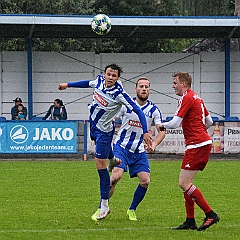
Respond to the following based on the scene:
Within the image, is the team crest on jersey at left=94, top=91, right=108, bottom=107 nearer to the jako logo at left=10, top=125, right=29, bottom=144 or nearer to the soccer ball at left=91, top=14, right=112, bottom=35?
the soccer ball at left=91, top=14, right=112, bottom=35

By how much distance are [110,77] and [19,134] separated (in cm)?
1250

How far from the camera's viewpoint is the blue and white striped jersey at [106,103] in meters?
9.99

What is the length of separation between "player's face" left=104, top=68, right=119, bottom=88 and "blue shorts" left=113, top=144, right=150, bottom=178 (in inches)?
43.4

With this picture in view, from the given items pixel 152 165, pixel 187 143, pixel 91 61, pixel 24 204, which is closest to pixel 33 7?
pixel 91 61

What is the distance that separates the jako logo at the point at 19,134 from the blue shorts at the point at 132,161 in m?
11.8

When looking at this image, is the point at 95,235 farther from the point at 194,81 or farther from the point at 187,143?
the point at 194,81

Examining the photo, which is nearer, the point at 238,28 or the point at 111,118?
the point at 111,118

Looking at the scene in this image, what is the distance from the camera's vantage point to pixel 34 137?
22109 millimetres

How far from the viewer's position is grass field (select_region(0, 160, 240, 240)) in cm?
892

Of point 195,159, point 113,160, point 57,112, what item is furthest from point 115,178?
point 57,112

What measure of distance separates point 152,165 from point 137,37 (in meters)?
10.9

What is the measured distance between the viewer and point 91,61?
102 ft

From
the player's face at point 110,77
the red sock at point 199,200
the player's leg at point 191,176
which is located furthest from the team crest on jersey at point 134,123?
the red sock at point 199,200

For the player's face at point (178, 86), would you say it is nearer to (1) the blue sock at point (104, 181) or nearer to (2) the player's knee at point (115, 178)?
(1) the blue sock at point (104, 181)
